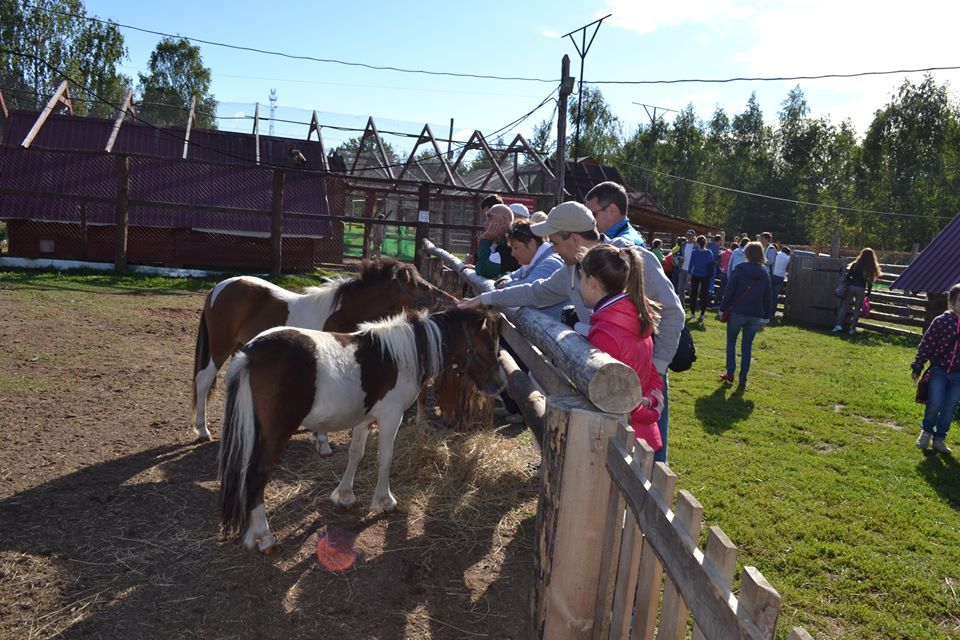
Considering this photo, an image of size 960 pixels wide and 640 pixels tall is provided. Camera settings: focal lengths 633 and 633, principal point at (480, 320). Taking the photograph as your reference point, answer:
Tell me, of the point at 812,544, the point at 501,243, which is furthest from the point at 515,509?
the point at 501,243

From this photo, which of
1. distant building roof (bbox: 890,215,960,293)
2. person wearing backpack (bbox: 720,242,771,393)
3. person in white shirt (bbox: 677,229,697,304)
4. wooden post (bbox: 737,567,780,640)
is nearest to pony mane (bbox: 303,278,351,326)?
wooden post (bbox: 737,567,780,640)

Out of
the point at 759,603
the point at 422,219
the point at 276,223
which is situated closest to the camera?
the point at 759,603

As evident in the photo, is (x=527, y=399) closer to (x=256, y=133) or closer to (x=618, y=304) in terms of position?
(x=618, y=304)

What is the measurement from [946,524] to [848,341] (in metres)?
9.52

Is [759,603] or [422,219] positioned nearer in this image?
[759,603]

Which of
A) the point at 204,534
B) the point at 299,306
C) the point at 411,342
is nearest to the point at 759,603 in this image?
the point at 411,342

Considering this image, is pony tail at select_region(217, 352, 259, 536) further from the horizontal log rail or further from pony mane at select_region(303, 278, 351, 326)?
pony mane at select_region(303, 278, 351, 326)

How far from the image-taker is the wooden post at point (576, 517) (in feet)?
7.08

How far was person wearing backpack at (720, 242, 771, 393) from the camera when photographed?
8070 mm

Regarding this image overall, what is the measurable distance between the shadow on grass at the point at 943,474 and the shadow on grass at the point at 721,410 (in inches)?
66.9

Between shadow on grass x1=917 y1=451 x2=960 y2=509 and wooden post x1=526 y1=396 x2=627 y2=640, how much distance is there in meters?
4.33

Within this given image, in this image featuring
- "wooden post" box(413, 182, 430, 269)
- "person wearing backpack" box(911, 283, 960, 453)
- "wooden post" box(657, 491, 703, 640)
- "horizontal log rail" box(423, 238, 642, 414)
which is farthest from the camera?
"wooden post" box(413, 182, 430, 269)

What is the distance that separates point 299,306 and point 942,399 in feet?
20.5

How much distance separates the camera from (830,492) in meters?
5.10
